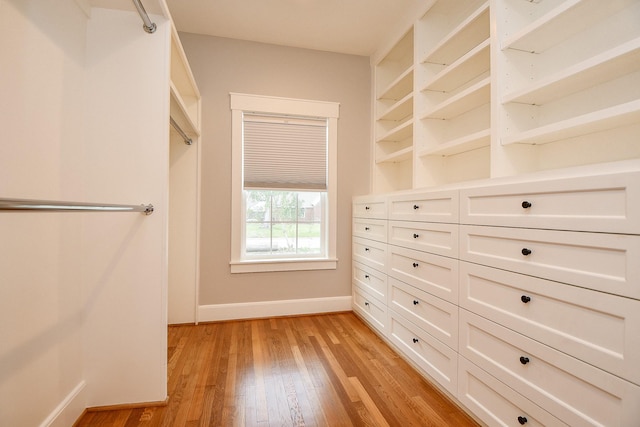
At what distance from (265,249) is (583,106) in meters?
2.56

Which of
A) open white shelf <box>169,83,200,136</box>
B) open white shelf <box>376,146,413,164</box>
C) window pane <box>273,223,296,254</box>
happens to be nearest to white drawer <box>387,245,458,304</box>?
open white shelf <box>376,146,413,164</box>

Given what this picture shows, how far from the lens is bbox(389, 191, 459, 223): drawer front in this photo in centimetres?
158

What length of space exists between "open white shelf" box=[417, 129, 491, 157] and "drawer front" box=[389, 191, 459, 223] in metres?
0.39

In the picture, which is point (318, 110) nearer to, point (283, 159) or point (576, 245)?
point (283, 159)

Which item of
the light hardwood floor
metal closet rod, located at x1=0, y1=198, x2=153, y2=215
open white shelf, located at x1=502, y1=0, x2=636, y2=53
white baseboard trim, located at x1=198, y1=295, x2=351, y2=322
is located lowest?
the light hardwood floor

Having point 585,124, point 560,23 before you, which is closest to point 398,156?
point 560,23

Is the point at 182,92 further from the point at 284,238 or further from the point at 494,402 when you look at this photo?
the point at 494,402

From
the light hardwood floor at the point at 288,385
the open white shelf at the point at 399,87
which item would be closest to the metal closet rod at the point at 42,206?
the light hardwood floor at the point at 288,385

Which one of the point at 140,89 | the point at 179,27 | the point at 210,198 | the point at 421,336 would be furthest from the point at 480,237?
the point at 179,27

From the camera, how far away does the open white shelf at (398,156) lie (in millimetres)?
2420

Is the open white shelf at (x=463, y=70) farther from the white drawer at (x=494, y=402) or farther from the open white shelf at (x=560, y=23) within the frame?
the white drawer at (x=494, y=402)

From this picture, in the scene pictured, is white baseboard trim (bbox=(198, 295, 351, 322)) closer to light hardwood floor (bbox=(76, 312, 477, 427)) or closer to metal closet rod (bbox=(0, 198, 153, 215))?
light hardwood floor (bbox=(76, 312, 477, 427))

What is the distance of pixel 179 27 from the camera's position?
2600 millimetres

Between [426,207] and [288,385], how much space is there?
1.39 m
